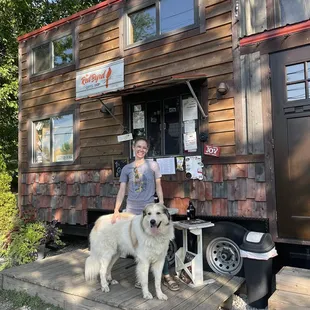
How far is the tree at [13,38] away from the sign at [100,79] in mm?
4178

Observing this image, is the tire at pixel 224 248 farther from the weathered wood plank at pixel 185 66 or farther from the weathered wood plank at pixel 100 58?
the weathered wood plank at pixel 100 58

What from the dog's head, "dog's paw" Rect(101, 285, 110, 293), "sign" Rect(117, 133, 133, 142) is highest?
"sign" Rect(117, 133, 133, 142)

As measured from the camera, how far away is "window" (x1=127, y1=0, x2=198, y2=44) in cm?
498

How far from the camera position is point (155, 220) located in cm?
302

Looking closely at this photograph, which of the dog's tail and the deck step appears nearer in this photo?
the deck step

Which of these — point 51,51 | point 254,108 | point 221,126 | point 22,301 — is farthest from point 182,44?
point 22,301

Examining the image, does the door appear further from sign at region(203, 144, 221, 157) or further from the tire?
sign at region(203, 144, 221, 157)

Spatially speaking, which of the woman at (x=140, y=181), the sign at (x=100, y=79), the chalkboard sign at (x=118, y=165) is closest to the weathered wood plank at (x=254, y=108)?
the woman at (x=140, y=181)

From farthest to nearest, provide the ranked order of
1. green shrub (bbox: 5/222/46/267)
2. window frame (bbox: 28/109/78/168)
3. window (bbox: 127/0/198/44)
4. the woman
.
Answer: window frame (bbox: 28/109/78/168) → window (bbox: 127/0/198/44) → green shrub (bbox: 5/222/46/267) → the woman

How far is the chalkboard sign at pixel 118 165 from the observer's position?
5.40 m

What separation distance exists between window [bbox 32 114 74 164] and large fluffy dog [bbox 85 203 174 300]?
10.1 ft

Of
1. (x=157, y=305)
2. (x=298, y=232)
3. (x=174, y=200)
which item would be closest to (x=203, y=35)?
(x=174, y=200)

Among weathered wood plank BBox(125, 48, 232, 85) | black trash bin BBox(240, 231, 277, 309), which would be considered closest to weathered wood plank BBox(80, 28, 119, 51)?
weathered wood plank BBox(125, 48, 232, 85)

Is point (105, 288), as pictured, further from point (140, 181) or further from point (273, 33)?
point (273, 33)
